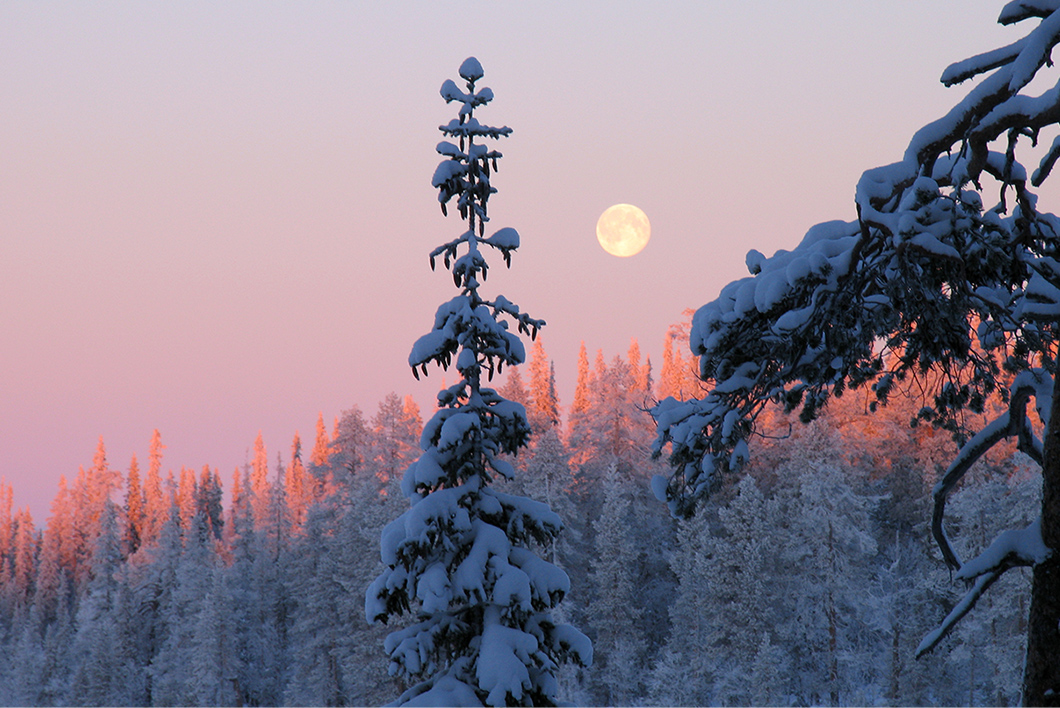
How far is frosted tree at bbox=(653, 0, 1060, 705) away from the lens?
18.0 feet

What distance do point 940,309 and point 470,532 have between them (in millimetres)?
6338

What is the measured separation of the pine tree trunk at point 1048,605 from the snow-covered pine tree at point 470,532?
555 centimetres

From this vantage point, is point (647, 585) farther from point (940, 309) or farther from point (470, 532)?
point (940, 309)

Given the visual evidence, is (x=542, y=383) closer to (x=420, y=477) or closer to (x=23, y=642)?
(x=23, y=642)

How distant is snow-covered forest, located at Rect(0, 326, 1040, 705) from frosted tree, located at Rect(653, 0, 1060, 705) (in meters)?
14.6

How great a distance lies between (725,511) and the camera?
36.5 meters

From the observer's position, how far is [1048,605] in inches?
234

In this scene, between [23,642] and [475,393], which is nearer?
[475,393]

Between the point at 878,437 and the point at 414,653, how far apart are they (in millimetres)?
41533

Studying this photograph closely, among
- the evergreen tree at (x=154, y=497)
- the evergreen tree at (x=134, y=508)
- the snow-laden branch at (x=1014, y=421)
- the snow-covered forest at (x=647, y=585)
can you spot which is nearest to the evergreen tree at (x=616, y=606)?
the snow-covered forest at (x=647, y=585)

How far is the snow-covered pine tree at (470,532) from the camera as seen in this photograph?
10352 mm

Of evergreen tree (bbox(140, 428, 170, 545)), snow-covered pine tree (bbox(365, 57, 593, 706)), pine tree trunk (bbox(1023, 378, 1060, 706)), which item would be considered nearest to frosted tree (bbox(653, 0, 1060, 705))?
pine tree trunk (bbox(1023, 378, 1060, 706))

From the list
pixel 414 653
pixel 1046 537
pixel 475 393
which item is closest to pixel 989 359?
pixel 1046 537

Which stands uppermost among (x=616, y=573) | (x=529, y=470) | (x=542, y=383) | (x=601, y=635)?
(x=542, y=383)
